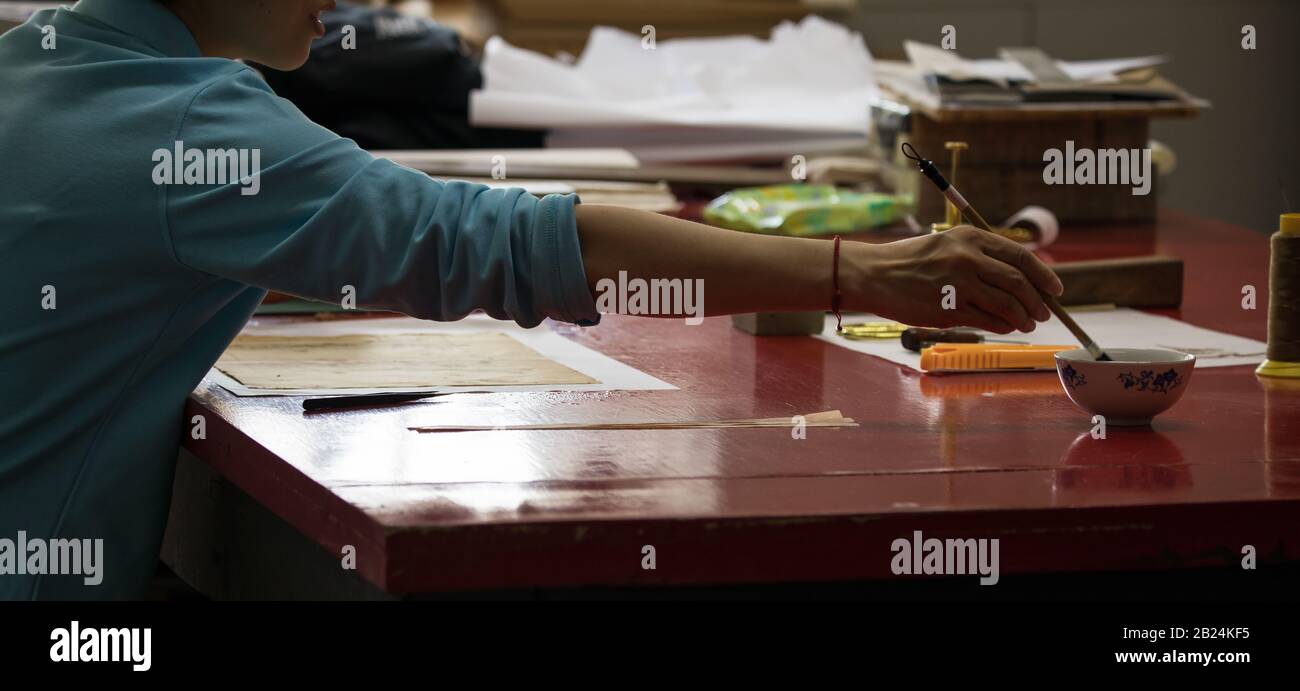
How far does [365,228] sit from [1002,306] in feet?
1.47

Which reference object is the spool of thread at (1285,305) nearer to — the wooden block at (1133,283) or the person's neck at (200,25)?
the wooden block at (1133,283)

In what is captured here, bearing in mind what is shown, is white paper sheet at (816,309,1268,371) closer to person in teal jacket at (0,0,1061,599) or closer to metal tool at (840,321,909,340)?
metal tool at (840,321,909,340)

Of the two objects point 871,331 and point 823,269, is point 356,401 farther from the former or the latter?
point 871,331

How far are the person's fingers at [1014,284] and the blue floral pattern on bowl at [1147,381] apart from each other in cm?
8

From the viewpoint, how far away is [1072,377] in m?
1.21

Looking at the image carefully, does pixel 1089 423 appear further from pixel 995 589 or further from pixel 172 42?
pixel 172 42

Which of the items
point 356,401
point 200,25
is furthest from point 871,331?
point 200,25

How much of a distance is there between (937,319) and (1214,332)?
2.01 ft

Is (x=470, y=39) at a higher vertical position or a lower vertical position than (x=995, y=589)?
higher

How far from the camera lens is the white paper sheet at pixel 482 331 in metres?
1.34

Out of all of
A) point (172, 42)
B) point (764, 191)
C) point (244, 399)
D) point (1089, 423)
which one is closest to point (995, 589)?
point (1089, 423)

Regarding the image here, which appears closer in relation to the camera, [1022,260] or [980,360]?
[1022,260]
